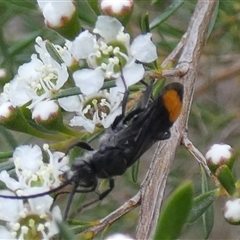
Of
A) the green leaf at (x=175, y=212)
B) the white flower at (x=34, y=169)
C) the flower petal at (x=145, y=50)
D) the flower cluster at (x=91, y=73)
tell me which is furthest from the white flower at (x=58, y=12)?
the green leaf at (x=175, y=212)

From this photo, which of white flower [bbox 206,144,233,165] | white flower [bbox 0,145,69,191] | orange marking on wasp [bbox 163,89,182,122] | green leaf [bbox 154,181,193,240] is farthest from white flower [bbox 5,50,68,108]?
green leaf [bbox 154,181,193,240]

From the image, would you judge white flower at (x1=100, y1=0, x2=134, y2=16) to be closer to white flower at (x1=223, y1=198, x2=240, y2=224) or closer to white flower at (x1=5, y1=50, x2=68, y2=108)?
white flower at (x1=5, y1=50, x2=68, y2=108)

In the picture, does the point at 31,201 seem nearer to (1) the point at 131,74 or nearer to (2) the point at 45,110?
(2) the point at 45,110

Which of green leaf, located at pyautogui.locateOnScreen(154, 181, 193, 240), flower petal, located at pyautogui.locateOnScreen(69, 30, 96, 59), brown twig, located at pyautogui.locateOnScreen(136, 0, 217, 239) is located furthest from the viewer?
flower petal, located at pyautogui.locateOnScreen(69, 30, 96, 59)

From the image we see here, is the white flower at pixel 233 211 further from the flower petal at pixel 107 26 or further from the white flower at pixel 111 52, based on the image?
the flower petal at pixel 107 26

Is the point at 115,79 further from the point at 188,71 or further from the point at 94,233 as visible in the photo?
the point at 94,233
